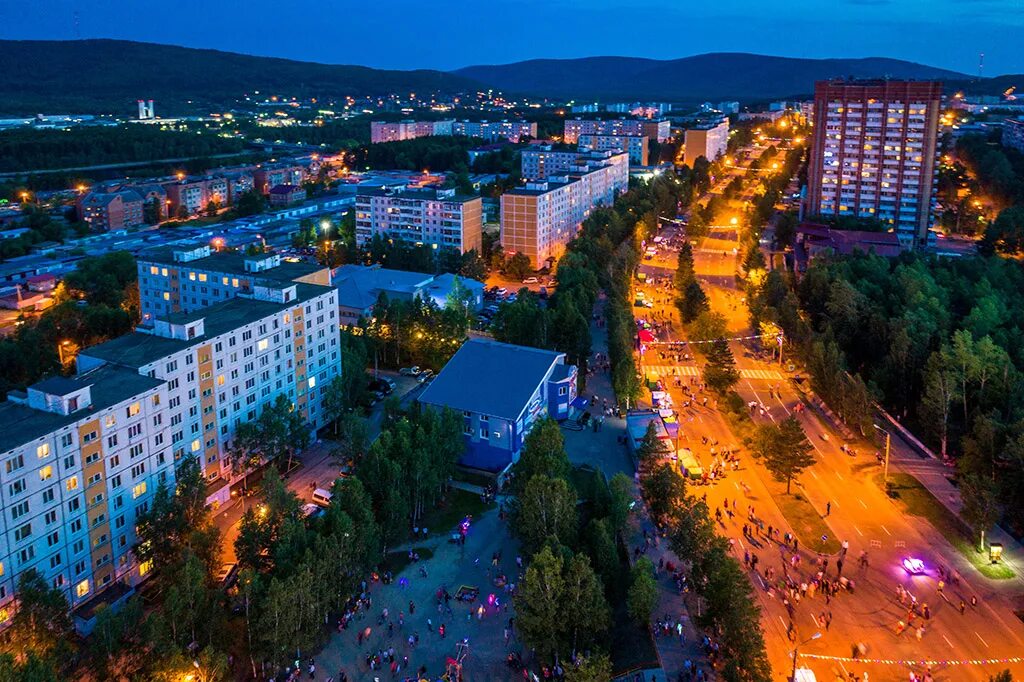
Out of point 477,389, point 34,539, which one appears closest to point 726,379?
point 477,389

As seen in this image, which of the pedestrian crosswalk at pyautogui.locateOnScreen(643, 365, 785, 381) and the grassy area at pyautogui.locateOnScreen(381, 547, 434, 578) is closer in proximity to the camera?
the grassy area at pyautogui.locateOnScreen(381, 547, 434, 578)

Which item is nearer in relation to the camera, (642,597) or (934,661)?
(934,661)

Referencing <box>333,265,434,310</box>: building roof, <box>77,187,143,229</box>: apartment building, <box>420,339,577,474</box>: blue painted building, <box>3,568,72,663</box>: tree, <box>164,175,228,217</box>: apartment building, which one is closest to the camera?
<box>3,568,72,663</box>: tree

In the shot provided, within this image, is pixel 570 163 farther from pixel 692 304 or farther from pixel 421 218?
pixel 692 304

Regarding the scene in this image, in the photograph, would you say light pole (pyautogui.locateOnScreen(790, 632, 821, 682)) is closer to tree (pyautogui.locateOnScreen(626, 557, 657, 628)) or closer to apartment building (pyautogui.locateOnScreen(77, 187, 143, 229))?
tree (pyautogui.locateOnScreen(626, 557, 657, 628))

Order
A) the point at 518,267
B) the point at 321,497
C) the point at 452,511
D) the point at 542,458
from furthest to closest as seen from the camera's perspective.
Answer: the point at 518,267, the point at 452,511, the point at 321,497, the point at 542,458

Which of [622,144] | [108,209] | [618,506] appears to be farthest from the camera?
[622,144]

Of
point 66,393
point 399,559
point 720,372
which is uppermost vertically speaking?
point 66,393

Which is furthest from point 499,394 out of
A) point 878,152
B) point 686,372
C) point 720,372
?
point 878,152

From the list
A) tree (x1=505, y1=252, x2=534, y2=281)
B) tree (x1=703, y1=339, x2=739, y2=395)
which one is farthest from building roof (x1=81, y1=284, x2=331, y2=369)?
tree (x1=505, y1=252, x2=534, y2=281)
